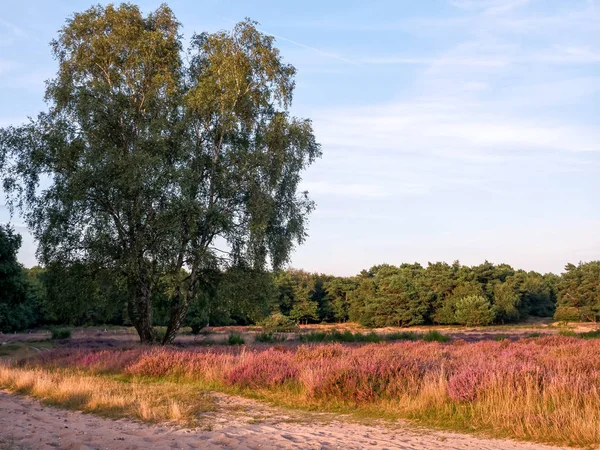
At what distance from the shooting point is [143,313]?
25469 mm

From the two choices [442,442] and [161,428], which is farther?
[161,428]

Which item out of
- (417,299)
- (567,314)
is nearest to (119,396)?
(417,299)

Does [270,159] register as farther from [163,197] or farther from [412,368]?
[412,368]

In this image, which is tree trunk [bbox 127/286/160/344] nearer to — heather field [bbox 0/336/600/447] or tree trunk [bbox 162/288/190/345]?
tree trunk [bbox 162/288/190/345]

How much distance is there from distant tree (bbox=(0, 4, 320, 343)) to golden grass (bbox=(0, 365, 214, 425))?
838 centimetres

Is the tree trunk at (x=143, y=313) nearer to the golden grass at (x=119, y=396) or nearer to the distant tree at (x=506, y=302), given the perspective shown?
the golden grass at (x=119, y=396)

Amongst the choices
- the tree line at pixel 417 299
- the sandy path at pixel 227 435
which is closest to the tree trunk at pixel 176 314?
the sandy path at pixel 227 435

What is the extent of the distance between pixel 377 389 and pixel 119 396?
215 inches

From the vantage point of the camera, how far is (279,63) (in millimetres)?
27625

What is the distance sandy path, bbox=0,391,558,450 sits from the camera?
7711 millimetres

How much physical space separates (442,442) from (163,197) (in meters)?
17.8

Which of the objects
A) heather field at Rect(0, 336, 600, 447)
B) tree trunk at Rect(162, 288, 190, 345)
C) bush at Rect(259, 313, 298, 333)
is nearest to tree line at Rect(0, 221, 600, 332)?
bush at Rect(259, 313, 298, 333)

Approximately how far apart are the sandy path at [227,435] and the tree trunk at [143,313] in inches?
564

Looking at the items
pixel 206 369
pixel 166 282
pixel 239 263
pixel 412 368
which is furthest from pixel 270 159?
pixel 412 368
